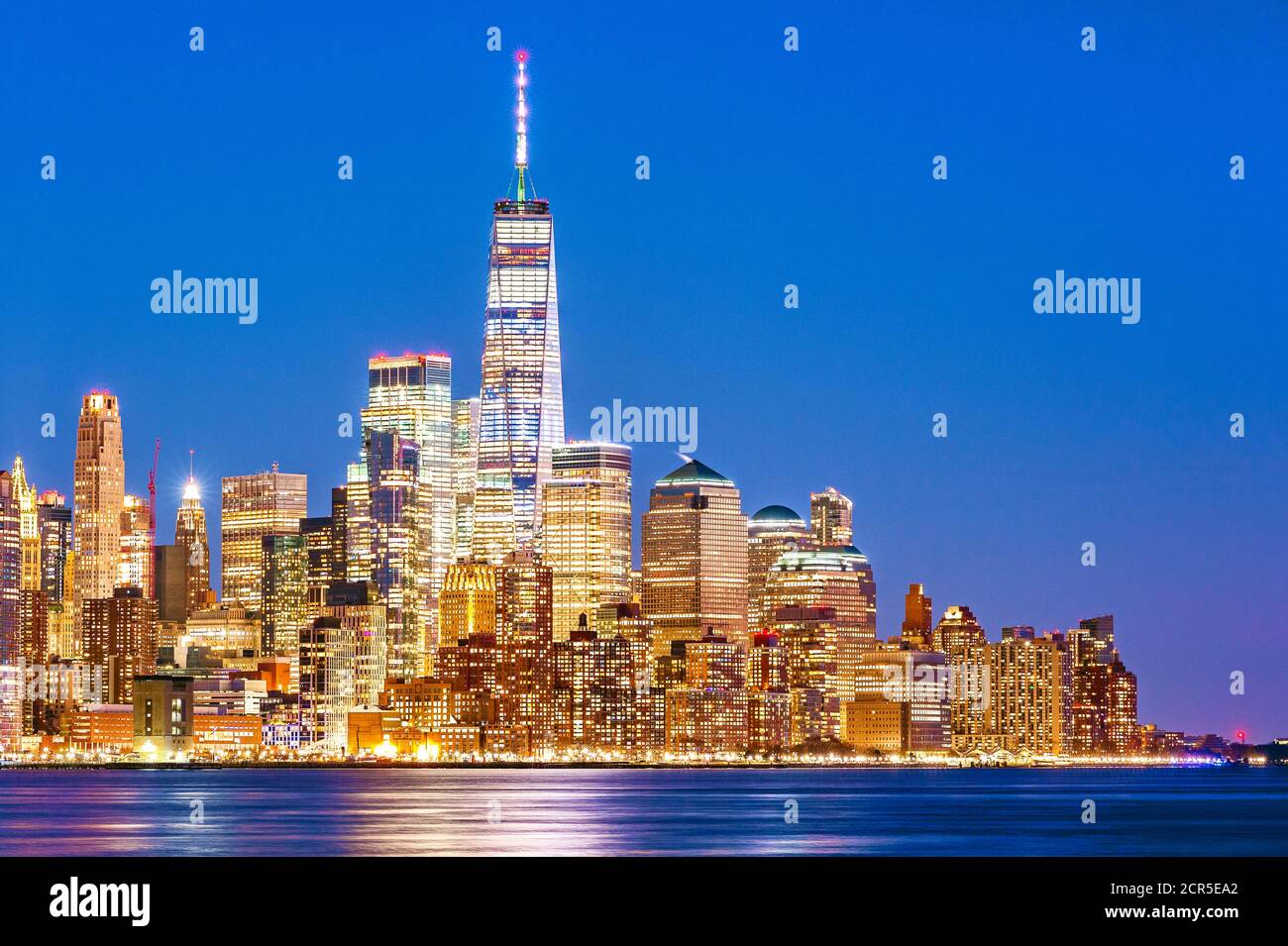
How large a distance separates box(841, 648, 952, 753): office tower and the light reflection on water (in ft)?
197

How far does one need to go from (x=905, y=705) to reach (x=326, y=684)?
51.8m

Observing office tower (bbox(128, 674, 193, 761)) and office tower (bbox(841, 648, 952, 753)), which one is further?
office tower (bbox(841, 648, 952, 753))

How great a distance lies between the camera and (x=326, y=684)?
7402 inches

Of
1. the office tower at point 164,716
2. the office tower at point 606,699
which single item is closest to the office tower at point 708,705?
the office tower at point 606,699

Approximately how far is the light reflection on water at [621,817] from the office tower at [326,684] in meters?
53.1

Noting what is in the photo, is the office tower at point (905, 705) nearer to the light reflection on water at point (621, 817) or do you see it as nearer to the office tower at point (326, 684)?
the office tower at point (326, 684)

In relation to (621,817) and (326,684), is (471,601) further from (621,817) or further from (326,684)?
(621,817)

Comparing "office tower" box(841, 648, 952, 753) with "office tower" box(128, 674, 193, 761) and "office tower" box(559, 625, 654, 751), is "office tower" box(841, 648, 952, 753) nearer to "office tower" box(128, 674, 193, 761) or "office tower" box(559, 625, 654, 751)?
"office tower" box(559, 625, 654, 751)

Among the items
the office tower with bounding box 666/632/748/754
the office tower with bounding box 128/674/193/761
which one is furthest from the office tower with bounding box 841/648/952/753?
the office tower with bounding box 128/674/193/761

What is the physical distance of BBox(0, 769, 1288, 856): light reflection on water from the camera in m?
52.1
